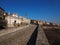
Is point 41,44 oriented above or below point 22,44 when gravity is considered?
above

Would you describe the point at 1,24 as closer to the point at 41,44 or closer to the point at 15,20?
the point at 41,44

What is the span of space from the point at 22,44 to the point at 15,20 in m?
45.4

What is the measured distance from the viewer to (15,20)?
5522cm

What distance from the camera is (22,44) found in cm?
1022

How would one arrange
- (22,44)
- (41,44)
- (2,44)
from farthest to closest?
(22,44), (2,44), (41,44)

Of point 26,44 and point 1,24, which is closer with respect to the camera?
point 26,44

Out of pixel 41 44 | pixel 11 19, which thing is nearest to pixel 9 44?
pixel 41 44

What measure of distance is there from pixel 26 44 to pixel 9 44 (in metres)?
1.35

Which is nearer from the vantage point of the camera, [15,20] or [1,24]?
[1,24]

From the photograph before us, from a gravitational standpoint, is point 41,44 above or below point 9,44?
above

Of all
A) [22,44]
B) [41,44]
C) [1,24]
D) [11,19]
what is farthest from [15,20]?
[41,44]

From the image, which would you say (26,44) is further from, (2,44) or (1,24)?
(1,24)

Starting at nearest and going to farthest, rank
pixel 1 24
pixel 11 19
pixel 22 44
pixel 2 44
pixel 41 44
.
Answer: pixel 41 44
pixel 2 44
pixel 22 44
pixel 1 24
pixel 11 19

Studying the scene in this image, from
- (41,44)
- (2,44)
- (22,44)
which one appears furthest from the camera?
(22,44)
